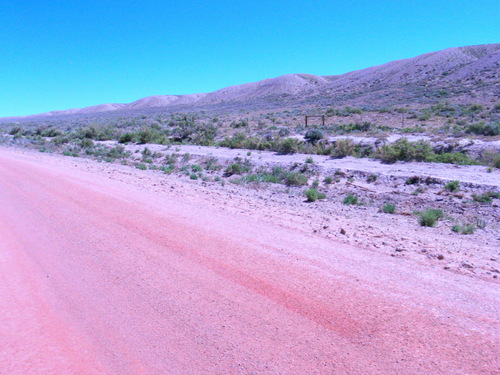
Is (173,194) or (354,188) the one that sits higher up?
(173,194)

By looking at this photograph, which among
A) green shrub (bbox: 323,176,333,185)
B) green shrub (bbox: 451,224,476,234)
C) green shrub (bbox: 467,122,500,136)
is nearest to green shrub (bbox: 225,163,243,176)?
green shrub (bbox: 323,176,333,185)

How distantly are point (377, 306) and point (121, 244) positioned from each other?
187 inches

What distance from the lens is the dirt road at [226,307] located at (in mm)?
3783

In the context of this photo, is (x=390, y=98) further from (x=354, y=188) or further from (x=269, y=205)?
(x=269, y=205)

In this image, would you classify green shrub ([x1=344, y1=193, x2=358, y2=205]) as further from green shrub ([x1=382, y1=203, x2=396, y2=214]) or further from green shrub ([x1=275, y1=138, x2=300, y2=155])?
green shrub ([x1=275, y1=138, x2=300, y2=155])

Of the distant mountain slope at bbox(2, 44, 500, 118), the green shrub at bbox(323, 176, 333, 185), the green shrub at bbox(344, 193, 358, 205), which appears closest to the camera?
the green shrub at bbox(344, 193, 358, 205)

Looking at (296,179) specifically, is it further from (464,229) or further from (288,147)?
(464,229)

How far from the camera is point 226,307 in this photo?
4770mm

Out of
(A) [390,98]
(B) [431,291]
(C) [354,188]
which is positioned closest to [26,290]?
(B) [431,291]

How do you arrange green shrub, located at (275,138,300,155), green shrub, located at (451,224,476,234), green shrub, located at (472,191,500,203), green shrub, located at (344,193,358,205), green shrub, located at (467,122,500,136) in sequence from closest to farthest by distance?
1. green shrub, located at (451,224,476,234)
2. green shrub, located at (472,191,500,203)
3. green shrub, located at (344,193,358,205)
4. green shrub, located at (467,122,500,136)
5. green shrub, located at (275,138,300,155)

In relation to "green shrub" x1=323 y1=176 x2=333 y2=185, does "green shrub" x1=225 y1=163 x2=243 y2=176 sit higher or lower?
higher

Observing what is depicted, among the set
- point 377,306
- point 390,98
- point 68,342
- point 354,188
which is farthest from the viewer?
point 390,98

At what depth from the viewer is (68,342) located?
13.5 ft

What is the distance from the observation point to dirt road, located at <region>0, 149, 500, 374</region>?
3783mm
